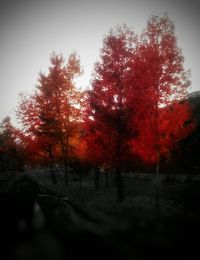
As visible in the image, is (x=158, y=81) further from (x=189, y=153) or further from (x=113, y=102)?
(x=189, y=153)

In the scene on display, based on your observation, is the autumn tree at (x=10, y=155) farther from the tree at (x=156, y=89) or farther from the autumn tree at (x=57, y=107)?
the tree at (x=156, y=89)

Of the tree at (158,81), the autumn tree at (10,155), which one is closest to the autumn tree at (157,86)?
the tree at (158,81)

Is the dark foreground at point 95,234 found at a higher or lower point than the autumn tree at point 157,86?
lower

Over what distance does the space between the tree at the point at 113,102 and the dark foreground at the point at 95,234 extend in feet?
12.9

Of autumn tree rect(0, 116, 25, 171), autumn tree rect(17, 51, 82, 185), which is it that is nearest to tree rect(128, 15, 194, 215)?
autumn tree rect(17, 51, 82, 185)

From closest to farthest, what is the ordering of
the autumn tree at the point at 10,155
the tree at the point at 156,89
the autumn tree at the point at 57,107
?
the tree at the point at 156,89 < the autumn tree at the point at 57,107 < the autumn tree at the point at 10,155

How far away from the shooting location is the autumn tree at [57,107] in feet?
76.7

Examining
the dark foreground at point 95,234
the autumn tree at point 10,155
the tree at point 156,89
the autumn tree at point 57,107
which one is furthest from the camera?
the autumn tree at point 10,155

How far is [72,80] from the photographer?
23.7 meters

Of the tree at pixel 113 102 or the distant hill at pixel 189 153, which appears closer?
the tree at pixel 113 102

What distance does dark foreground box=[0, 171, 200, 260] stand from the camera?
7.13 meters

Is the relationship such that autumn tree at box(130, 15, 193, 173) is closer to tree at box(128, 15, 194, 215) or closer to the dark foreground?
tree at box(128, 15, 194, 215)

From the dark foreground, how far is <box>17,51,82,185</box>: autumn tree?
10348 millimetres

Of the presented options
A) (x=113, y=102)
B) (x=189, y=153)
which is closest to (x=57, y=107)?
(x=113, y=102)
